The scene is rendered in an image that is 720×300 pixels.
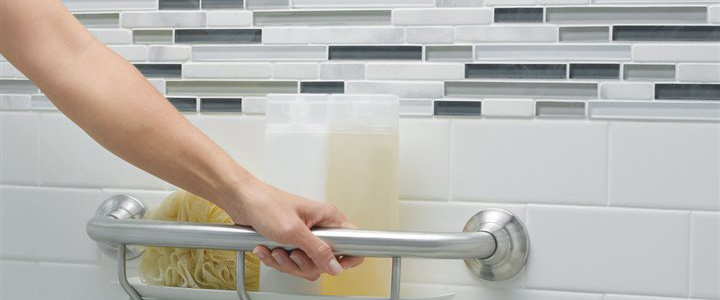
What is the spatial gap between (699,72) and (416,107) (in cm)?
31

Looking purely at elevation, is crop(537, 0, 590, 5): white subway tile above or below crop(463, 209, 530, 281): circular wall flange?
above

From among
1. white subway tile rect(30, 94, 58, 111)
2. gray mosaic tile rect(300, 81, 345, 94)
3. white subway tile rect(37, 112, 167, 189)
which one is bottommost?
white subway tile rect(37, 112, 167, 189)

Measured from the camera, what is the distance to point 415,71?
1.10m

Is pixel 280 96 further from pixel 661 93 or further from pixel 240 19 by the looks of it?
pixel 661 93

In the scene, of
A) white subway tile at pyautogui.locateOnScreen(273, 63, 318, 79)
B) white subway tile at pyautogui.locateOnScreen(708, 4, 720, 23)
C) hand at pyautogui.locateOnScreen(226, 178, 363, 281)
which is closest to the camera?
hand at pyautogui.locateOnScreen(226, 178, 363, 281)

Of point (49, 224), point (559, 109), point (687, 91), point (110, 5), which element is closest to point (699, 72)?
point (687, 91)

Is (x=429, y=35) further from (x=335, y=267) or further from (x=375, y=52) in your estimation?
(x=335, y=267)

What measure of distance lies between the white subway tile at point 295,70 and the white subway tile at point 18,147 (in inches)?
12.9

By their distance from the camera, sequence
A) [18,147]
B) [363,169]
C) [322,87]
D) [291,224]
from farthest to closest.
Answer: [18,147] → [322,87] → [363,169] → [291,224]

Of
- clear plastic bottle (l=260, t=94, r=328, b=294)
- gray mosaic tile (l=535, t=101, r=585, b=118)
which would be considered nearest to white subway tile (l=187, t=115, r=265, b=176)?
clear plastic bottle (l=260, t=94, r=328, b=294)

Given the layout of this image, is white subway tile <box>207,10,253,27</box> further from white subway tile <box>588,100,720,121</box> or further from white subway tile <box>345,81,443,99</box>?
white subway tile <box>588,100,720,121</box>

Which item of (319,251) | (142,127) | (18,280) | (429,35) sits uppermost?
(429,35)

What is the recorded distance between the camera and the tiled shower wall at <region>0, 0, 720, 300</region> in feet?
3.41

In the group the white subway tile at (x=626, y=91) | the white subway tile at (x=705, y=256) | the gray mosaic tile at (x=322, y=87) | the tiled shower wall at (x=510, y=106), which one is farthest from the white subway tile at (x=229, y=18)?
the white subway tile at (x=705, y=256)
